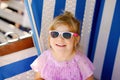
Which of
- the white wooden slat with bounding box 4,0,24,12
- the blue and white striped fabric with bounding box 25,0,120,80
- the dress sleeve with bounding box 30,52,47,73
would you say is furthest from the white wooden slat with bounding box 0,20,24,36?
the dress sleeve with bounding box 30,52,47,73

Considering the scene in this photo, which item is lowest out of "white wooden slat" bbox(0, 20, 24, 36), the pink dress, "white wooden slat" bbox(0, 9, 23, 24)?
the pink dress

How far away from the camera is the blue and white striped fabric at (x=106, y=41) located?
5.47ft

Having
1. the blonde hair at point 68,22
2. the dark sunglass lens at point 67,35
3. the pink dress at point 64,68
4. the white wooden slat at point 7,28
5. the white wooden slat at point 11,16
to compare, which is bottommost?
the pink dress at point 64,68

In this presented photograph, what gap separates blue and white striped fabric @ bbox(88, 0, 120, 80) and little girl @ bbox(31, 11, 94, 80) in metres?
0.24

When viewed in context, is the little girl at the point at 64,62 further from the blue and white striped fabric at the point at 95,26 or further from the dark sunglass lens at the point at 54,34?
the blue and white striped fabric at the point at 95,26

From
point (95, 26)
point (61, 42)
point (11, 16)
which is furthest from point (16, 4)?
point (61, 42)

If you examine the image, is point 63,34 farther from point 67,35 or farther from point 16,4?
point 16,4

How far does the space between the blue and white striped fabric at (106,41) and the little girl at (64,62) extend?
0.80 feet

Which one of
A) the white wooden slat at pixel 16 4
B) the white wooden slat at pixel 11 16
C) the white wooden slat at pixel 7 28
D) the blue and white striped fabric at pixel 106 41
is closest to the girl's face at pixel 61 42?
the blue and white striped fabric at pixel 106 41

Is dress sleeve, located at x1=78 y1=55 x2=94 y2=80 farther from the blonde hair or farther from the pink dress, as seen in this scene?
the blonde hair

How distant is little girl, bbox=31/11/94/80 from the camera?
147 centimetres

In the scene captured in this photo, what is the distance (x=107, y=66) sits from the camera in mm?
1785

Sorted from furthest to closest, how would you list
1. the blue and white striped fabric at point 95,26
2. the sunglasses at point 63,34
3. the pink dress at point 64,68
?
the blue and white striped fabric at point 95,26, the pink dress at point 64,68, the sunglasses at point 63,34

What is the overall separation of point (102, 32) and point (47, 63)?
40 cm
